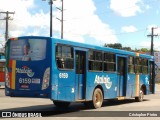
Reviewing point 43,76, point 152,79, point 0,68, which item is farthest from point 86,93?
point 0,68

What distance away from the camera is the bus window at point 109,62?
19.4 metres

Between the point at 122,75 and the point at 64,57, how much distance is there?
6.32 metres

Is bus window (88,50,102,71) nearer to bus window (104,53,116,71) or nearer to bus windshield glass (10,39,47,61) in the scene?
bus window (104,53,116,71)

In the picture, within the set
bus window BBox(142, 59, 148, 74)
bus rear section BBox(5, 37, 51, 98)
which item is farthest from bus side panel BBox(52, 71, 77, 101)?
bus window BBox(142, 59, 148, 74)

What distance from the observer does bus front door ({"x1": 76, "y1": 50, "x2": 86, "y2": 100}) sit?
1692 centimetres

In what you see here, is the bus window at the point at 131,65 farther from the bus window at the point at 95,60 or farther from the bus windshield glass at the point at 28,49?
the bus windshield glass at the point at 28,49

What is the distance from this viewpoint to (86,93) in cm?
1742

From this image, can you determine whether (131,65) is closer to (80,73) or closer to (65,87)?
(80,73)

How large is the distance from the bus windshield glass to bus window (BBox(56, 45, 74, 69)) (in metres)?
0.63

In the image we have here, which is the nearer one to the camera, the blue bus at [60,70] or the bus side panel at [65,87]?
the blue bus at [60,70]

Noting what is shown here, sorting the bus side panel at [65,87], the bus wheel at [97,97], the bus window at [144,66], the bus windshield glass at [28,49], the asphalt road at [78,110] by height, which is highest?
the bus windshield glass at [28,49]

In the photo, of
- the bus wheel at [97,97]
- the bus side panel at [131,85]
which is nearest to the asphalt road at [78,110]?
the bus wheel at [97,97]

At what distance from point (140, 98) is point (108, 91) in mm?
4772

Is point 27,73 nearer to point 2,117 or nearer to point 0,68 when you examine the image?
point 2,117
